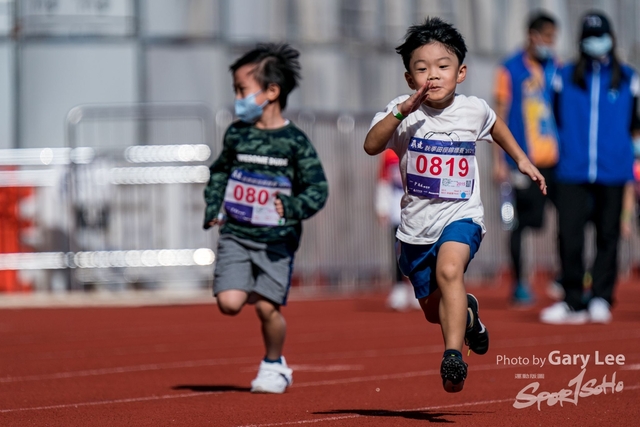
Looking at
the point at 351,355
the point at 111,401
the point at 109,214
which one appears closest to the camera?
the point at 111,401

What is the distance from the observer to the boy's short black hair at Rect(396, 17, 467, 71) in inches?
253

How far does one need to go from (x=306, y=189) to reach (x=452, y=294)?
5.79 feet

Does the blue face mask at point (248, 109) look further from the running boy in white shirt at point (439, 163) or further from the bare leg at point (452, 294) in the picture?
the bare leg at point (452, 294)

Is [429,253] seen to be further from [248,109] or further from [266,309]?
[248,109]

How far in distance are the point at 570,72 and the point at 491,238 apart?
29.5ft

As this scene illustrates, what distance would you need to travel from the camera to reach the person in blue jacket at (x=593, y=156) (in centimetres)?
1208

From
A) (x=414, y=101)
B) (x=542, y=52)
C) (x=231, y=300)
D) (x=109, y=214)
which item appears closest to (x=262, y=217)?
(x=231, y=300)

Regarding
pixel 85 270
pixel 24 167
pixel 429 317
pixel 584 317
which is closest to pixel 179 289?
pixel 85 270

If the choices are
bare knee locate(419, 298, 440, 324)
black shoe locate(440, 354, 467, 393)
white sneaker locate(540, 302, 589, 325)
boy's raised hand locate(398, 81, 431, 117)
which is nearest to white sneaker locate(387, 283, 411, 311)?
white sneaker locate(540, 302, 589, 325)

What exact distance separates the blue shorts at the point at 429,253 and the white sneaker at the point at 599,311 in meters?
5.63

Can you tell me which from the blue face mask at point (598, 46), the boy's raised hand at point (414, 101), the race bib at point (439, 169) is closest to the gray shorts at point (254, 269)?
the race bib at point (439, 169)

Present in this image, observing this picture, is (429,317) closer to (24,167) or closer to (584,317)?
(584,317)

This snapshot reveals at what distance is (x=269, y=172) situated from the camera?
786 centimetres

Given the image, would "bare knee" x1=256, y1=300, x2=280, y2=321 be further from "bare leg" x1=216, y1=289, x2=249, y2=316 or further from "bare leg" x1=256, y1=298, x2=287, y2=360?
"bare leg" x1=216, y1=289, x2=249, y2=316
